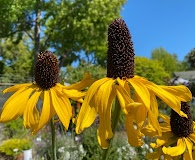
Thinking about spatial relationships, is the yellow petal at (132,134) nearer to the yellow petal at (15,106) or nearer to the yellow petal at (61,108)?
the yellow petal at (61,108)

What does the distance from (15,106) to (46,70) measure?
43cm

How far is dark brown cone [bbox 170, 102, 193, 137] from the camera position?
6.78 ft

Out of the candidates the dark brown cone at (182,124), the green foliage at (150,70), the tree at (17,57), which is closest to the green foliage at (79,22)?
the green foliage at (150,70)

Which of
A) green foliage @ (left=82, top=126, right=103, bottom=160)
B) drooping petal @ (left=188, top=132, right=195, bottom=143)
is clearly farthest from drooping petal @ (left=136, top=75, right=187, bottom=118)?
green foliage @ (left=82, top=126, right=103, bottom=160)

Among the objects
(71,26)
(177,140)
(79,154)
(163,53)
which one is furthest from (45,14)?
(163,53)

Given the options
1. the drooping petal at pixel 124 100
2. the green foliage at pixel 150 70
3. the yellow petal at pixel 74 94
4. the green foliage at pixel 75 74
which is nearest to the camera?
the drooping petal at pixel 124 100

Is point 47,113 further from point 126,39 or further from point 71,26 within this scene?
point 71,26

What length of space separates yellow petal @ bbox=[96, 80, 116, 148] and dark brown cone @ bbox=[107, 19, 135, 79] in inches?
5.7

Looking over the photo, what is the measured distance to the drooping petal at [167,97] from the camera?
3.91 feet

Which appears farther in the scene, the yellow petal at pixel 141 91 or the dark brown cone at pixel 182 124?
the dark brown cone at pixel 182 124

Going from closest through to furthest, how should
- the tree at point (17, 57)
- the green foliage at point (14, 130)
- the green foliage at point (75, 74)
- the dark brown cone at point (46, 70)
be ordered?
the dark brown cone at point (46, 70) < the green foliage at point (14, 130) < the green foliage at point (75, 74) < the tree at point (17, 57)

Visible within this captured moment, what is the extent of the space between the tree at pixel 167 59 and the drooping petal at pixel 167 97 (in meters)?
62.4

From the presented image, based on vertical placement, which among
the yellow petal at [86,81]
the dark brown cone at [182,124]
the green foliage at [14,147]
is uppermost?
the yellow petal at [86,81]

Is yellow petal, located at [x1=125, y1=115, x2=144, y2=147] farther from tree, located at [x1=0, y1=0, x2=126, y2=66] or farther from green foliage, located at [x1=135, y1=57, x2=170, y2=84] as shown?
tree, located at [x1=0, y1=0, x2=126, y2=66]
